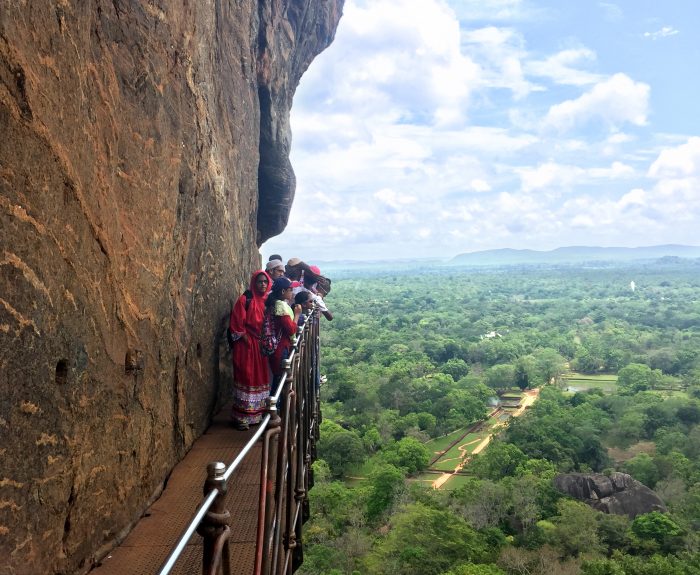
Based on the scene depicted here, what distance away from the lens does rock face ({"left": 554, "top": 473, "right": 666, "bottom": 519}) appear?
24.5m

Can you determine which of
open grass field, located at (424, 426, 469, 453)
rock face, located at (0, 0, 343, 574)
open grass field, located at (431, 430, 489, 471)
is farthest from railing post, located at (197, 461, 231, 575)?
open grass field, located at (424, 426, 469, 453)

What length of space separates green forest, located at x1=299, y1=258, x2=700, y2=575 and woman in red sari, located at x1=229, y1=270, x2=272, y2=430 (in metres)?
14.0

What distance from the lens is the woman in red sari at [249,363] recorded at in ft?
19.1

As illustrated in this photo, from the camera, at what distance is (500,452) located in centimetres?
2958

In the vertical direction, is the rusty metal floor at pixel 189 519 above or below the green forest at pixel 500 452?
above

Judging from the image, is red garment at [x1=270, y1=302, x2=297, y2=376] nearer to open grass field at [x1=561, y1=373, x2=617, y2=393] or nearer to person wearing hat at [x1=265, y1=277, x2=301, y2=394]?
person wearing hat at [x1=265, y1=277, x2=301, y2=394]

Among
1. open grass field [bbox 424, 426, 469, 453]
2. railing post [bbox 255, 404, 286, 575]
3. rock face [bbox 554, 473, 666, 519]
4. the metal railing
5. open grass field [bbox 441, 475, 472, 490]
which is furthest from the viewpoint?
open grass field [bbox 424, 426, 469, 453]

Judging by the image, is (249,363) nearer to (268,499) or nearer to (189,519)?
(189,519)

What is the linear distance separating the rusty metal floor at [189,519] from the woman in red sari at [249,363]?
31cm

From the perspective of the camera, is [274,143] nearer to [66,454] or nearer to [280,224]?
[280,224]

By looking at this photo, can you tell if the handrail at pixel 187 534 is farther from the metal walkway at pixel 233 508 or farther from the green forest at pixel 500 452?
the green forest at pixel 500 452

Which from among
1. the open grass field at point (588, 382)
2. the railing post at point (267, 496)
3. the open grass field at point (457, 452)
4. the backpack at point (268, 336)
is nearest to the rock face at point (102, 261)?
the backpack at point (268, 336)

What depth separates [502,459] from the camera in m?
29.3

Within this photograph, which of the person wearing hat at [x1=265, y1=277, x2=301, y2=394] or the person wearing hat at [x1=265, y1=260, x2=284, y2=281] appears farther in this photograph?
the person wearing hat at [x1=265, y1=260, x2=284, y2=281]
